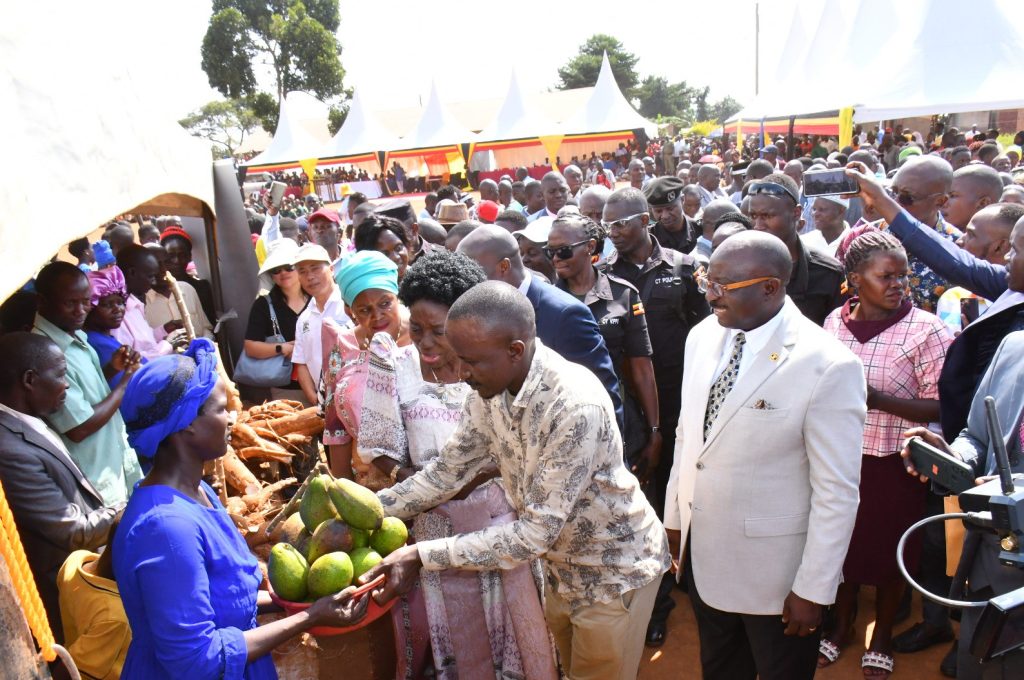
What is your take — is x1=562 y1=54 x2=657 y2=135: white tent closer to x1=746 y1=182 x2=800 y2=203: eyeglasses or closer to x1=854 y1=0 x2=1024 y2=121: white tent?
x1=854 y1=0 x2=1024 y2=121: white tent

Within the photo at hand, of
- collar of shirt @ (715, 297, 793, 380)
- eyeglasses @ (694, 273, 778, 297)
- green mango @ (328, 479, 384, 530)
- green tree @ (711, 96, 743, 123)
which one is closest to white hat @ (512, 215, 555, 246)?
eyeglasses @ (694, 273, 778, 297)

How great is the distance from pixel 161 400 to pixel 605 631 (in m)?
1.65

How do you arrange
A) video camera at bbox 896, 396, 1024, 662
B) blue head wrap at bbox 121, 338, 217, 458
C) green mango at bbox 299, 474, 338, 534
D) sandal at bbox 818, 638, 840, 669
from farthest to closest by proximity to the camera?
sandal at bbox 818, 638, 840, 669, green mango at bbox 299, 474, 338, 534, blue head wrap at bbox 121, 338, 217, 458, video camera at bbox 896, 396, 1024, 662

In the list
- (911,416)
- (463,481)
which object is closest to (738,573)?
(463,481)

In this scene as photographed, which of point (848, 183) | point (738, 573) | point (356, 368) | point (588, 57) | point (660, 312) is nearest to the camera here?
point (738, 573)

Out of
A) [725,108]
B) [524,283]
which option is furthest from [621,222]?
[725,108]

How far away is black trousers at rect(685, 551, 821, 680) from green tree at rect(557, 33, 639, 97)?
244ft

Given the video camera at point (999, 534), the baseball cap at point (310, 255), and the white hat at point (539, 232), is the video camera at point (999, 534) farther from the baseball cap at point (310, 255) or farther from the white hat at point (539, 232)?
the baseball cap at point (310, 255)

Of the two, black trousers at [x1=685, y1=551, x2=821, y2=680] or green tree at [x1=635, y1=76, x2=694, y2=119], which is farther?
green tree at [x1=635, y1=76, x2=694, y2=119]

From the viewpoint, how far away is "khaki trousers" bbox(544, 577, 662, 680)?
8.09 ft

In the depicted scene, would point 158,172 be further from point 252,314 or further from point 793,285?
point 793,285

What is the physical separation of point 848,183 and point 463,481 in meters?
2.72

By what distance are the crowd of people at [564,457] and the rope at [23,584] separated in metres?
0.20

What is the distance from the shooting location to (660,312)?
473 cm
